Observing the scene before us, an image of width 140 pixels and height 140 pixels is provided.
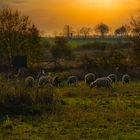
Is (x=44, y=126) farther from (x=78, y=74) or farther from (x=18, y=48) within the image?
(x=18, y=48)

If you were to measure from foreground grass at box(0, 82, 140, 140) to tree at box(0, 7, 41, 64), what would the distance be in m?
31.6

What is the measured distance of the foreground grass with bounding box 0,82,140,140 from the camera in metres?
16.1

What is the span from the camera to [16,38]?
56281 mm

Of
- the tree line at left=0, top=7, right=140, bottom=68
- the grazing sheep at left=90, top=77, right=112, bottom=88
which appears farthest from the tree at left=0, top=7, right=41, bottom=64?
the grazing sheep at left=90, top=77, right=112, bottom=88

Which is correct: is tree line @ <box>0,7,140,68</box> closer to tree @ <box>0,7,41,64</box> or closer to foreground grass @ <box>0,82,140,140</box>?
tree @ <box>0,7,41,64</box>

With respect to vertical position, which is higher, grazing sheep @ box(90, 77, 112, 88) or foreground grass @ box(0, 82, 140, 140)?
grazing sheep @ box(90, 77, 112, 88)

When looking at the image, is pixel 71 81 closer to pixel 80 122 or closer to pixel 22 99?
pixel 22 99

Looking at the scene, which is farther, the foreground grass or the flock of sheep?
the flock of sheep

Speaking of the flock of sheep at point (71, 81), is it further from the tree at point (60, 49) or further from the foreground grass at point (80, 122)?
the tree at point (60, 49)

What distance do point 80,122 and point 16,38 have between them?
38.7 m

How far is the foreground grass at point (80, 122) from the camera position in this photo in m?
16.1

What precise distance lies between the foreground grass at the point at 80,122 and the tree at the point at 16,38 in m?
31.6

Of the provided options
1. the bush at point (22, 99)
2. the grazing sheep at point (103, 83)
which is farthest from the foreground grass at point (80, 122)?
the grazing sheep at point (103, 83)

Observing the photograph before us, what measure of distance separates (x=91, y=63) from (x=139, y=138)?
124ft
